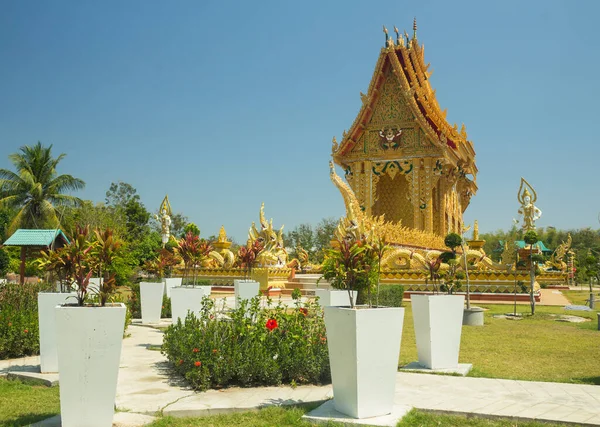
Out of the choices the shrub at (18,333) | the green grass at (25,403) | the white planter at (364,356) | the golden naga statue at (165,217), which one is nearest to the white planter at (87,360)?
the green grass at (25,403)

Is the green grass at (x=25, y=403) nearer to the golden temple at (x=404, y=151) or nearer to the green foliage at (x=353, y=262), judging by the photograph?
the green foliage at (x=353, y=262)

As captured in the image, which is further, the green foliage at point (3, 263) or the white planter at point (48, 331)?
the green foliage at point (3, 263)

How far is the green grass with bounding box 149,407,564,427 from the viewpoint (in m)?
4.56

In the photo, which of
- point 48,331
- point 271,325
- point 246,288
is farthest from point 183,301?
point 271,325

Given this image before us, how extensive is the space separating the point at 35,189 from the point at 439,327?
28.5 meters

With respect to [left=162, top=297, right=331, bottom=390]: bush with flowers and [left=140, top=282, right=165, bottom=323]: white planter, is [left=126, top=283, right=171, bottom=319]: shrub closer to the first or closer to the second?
[left=140, top=282, right=165, bottom=323]: white planter

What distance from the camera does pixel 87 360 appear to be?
421cm

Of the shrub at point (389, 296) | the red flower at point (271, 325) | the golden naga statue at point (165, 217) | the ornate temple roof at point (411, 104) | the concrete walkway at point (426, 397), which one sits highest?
the ornate temple roof at point (411, 104)

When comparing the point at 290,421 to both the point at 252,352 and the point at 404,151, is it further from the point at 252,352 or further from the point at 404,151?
the point at 404,151

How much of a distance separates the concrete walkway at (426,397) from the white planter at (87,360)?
2.32 ft

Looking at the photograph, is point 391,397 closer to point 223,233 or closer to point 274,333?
point 274,333

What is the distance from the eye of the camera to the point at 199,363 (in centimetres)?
579

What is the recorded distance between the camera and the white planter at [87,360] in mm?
4176

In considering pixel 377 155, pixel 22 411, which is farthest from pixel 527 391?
pixel 377 155
